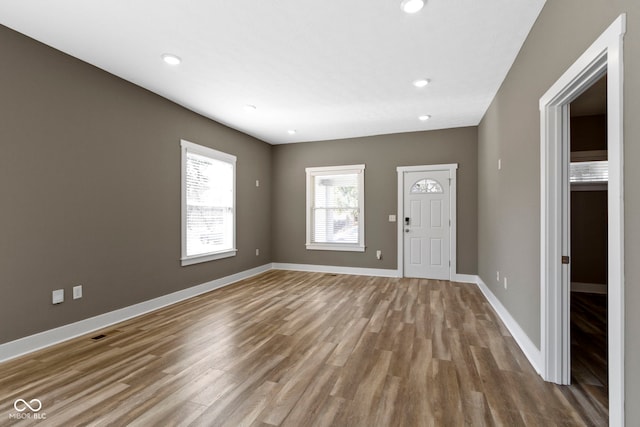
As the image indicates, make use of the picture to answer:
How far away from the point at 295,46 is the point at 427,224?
3905 millimetres

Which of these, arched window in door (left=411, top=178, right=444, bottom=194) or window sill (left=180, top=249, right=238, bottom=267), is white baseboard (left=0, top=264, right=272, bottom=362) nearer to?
window sill (left=180, top=249, right=238, bottom=267)

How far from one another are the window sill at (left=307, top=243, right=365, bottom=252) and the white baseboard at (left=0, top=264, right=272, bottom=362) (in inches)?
85.5

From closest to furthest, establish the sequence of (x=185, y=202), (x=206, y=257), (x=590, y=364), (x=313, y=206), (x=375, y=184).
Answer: (x=590, y=364) < (x=185, y=202) < (x=206, y=257) < (x=375, y=184) < (x=313, y=206)

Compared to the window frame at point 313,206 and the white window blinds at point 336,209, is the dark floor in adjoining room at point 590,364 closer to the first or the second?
the window frame at point 313,206

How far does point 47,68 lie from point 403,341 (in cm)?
414

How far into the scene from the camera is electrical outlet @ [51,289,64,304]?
2.79 meters

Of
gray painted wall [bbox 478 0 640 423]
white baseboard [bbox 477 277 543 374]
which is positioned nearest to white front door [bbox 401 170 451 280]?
gray painted wall [bbox 478 0 640 423]

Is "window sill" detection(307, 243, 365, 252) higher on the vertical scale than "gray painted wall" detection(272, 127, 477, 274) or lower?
lower

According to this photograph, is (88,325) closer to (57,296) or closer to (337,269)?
(57,296)

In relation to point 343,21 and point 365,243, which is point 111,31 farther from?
point 365,243

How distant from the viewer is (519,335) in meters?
2.73

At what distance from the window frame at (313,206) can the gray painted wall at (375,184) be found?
0.09m

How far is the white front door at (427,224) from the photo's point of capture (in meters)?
5.41

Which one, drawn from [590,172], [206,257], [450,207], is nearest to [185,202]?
[206,257]
